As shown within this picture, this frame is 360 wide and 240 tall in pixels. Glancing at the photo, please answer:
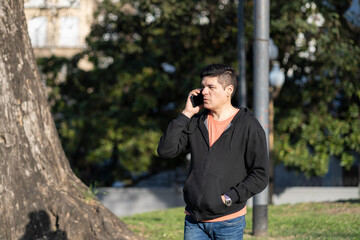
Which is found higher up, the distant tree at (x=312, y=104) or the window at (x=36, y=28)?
the window at (x=36, y=28)

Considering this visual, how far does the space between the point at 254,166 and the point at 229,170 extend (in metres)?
0.16

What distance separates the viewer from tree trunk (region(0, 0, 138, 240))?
539 centimetres

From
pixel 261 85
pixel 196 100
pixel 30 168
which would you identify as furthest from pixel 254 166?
pixel 261 85

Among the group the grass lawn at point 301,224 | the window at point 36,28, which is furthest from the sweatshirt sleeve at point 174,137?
the window at point 36,28

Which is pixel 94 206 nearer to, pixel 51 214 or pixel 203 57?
pixel 51 214

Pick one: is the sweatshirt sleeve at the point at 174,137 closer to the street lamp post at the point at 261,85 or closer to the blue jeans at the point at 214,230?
the blue jeans at the point at 214,230

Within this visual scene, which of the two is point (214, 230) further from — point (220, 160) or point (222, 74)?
point (222, 74)

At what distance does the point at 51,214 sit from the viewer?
221 inches

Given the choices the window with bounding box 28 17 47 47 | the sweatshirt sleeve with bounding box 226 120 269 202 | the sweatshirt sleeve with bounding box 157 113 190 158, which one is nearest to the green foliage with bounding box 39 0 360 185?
the window with bounding box 28 17 47 47

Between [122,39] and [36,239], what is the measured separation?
10.6m

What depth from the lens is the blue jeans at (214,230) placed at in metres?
3.45

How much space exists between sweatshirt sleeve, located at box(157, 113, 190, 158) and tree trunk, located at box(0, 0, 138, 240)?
2.35m

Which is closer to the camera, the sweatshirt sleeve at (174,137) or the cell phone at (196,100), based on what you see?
the sweatshirt sleeve at (174,137)

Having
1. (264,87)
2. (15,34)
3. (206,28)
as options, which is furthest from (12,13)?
(206,28)
